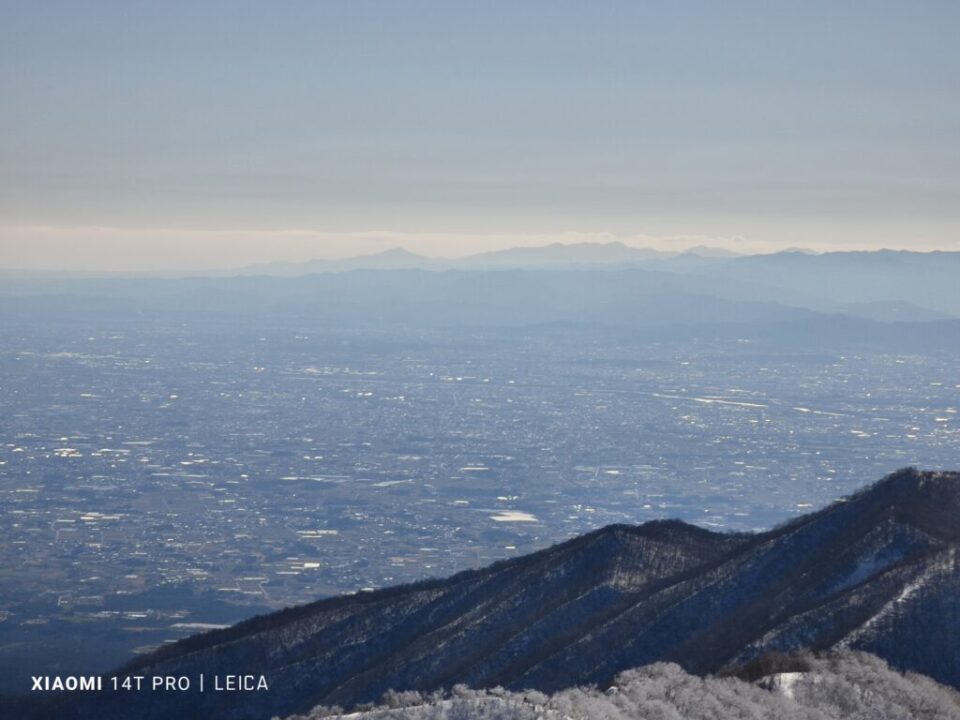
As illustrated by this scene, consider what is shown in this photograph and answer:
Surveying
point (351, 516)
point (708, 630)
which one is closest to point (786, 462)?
point (351, 516)

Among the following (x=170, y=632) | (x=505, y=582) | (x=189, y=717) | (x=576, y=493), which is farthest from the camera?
(x=576, y=493)

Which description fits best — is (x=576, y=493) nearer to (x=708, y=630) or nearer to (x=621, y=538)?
(x=621, y=538)

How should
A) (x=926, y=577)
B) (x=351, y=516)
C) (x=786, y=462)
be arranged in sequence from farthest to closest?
1. (x=786, y=462)
2. (x=351, y=516)
3. (x=926, y=577)

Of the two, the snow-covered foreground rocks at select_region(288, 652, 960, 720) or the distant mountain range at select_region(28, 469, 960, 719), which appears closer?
the snow-covered foreground rocks at select_region(288, 652, 960, 720)

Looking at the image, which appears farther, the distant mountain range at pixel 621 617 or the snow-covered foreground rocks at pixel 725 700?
the distant mountain range at pixel 621 617

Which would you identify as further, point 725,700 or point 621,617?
point 621,617

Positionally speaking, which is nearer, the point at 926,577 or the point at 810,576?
the point at 926,577

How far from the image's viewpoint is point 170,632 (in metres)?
87.9

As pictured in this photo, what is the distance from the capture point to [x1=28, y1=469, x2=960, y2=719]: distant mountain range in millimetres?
46594

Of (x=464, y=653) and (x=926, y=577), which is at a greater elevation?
(x=926, y=577)

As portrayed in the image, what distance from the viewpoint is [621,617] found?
5353 centimetres

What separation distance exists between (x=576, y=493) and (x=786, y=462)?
33038 millimetres

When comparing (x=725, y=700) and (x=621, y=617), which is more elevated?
(x=725, y=700)

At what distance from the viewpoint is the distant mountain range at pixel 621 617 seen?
153ft
